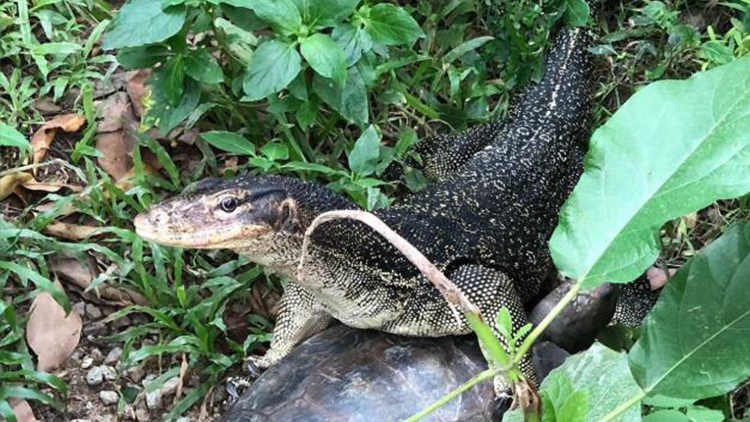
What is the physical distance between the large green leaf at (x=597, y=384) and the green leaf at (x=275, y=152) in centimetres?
193

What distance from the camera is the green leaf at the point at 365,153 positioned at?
4.24m

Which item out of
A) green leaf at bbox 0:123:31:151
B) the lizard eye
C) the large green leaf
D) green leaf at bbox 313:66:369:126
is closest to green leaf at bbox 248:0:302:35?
green leaf at bbox 313:66:369:126

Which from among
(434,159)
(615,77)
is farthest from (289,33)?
(615,77)

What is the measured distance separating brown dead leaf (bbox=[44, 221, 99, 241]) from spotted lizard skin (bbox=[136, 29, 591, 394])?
0.99m

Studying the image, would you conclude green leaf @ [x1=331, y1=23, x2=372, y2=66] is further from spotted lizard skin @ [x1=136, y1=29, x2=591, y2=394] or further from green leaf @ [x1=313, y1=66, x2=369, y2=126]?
spotted lizard skin @ [x1=136, y1=29, x2=591, y2=394]

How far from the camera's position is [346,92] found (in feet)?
13.6

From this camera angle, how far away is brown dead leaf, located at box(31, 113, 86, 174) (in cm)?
464

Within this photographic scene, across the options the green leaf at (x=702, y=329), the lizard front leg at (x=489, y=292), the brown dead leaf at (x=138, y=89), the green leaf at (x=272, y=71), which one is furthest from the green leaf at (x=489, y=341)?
the brown dead leaf at (x=138, y=89)

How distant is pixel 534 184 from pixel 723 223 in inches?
38.3

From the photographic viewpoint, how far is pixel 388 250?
3.85m

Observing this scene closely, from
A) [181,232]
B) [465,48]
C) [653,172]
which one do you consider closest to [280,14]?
[181,232]

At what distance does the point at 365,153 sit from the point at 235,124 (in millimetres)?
822

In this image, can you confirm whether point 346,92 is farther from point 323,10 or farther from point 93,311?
point 93,311

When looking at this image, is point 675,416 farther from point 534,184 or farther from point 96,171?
point 96,171
